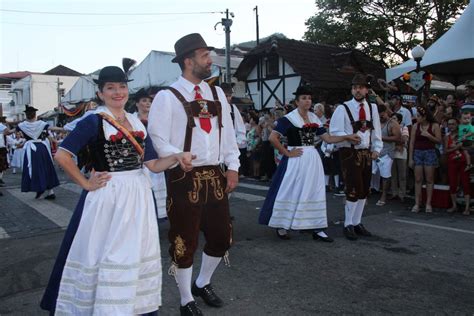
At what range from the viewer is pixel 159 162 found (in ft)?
10.9

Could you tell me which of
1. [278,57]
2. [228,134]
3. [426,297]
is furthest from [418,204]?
[278,57]

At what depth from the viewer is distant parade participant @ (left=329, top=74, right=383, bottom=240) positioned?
618 cm

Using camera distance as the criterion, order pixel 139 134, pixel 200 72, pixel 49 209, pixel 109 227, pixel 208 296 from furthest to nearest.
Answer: pixel 49 209 < pixel 208 296 < pixel 200 72 < pixel 139 134 < pixel 109 227

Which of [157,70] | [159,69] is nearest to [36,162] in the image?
[159,69]

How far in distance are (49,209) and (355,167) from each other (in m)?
6.01

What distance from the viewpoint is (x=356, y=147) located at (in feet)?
20.3

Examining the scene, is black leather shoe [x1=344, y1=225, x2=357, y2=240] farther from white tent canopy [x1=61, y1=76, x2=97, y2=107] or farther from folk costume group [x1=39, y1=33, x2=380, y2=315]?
white tent canopy [x1=61, y1=76, x2=97, y2=107]

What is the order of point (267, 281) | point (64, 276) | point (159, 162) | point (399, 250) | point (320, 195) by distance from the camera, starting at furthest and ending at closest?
point (320, 195), point (399, 250), point (267, 281), point (159, 162), point (64, 276)

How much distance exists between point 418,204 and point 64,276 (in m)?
7.00

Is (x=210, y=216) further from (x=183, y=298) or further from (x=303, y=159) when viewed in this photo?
(x=303, y=159)

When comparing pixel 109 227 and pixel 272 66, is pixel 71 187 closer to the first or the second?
pixel 109 227

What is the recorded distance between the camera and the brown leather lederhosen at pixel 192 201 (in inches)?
143

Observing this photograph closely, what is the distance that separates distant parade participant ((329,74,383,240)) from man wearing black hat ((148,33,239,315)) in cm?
280

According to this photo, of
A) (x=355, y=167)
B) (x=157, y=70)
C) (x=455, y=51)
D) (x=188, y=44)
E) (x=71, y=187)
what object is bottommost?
(x=71, y=187)
